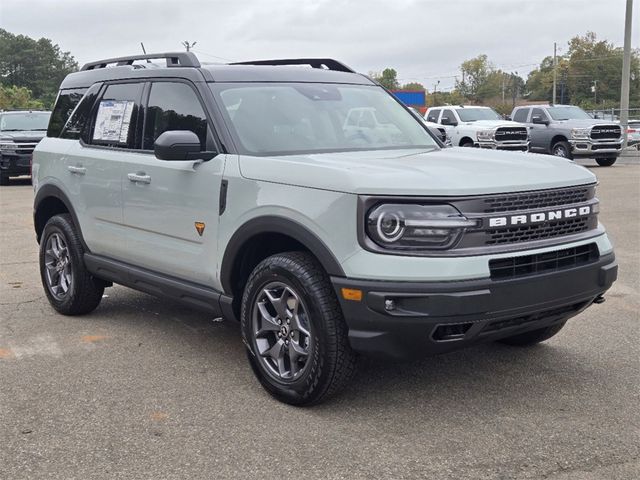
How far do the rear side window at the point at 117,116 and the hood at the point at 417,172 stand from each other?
1.40 meters

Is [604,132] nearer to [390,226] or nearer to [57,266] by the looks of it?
[57,266]

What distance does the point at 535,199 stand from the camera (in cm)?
403

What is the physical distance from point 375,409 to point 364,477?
807 mm

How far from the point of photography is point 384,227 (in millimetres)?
3760

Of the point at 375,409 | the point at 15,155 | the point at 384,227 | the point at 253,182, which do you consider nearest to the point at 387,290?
the point at 384,227

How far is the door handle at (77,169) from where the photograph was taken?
5867 millimetres

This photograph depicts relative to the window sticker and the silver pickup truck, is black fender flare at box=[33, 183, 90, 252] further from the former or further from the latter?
the silver pickup truck

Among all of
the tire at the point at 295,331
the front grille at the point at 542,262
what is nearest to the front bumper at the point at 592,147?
the front grille at the point at 542,262

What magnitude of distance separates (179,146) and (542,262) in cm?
212

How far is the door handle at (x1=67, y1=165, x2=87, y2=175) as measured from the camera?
5867 mm

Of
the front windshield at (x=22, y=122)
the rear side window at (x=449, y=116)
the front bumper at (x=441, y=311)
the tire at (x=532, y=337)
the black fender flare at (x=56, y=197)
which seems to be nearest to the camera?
the front bumper at (x=441, y=311)

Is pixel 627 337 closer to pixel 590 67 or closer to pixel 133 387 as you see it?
pixel 133 387

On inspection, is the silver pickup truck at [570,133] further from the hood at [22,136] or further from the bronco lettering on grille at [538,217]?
the bronco lettering on grille at [538,217]

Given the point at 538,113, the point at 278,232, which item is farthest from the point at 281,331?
the point at 538,113
